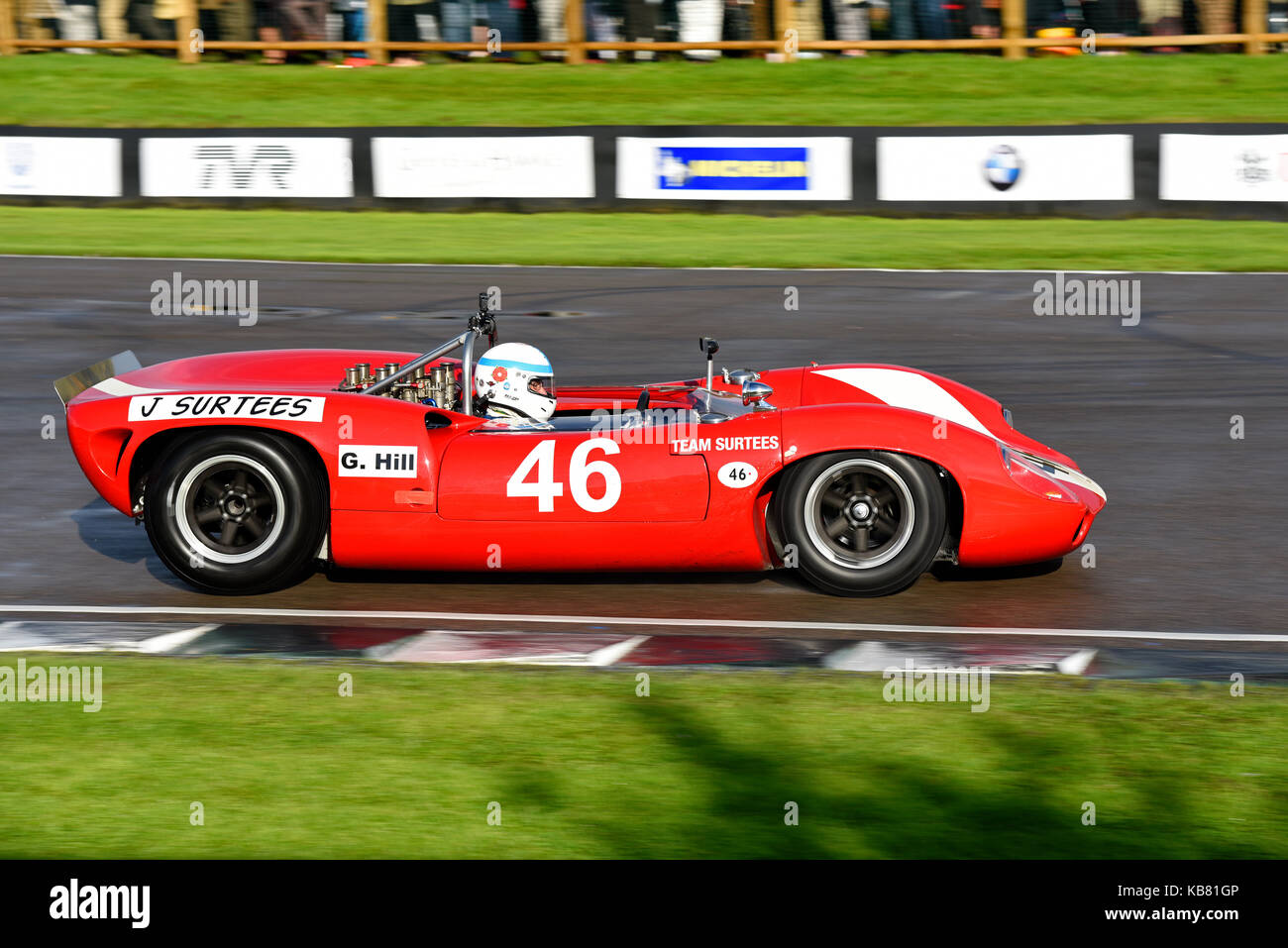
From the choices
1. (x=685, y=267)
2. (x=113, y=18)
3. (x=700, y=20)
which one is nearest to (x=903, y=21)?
(x=700, y=20)

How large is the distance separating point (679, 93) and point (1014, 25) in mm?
5585

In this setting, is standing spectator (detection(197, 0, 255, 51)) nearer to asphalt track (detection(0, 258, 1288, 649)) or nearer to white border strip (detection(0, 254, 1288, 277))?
white border strip (detection(0, 254, 1288, 277))

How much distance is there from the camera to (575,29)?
28438 mm

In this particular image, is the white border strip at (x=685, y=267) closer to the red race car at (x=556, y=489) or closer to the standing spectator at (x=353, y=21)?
the red race car at (x=556, y=489)

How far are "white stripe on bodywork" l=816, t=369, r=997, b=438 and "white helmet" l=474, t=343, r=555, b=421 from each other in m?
1.54

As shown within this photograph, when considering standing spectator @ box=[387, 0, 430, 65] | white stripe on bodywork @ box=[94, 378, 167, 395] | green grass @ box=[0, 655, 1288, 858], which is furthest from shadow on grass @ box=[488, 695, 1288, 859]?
standing spectator @ box=[387, 0, 430, 65]

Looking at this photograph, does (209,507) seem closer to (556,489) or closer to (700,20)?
(556,489)

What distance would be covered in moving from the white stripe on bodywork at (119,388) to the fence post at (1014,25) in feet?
72.8

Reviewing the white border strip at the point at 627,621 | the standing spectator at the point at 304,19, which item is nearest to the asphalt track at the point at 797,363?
the white border strip at the point at 627,621

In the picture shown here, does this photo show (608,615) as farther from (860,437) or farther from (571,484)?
(860,437)

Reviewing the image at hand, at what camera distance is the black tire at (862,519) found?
6.84 meters

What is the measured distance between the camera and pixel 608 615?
698cm

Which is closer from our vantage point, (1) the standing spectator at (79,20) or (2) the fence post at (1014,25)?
(2) the fence post at (1014,25)
